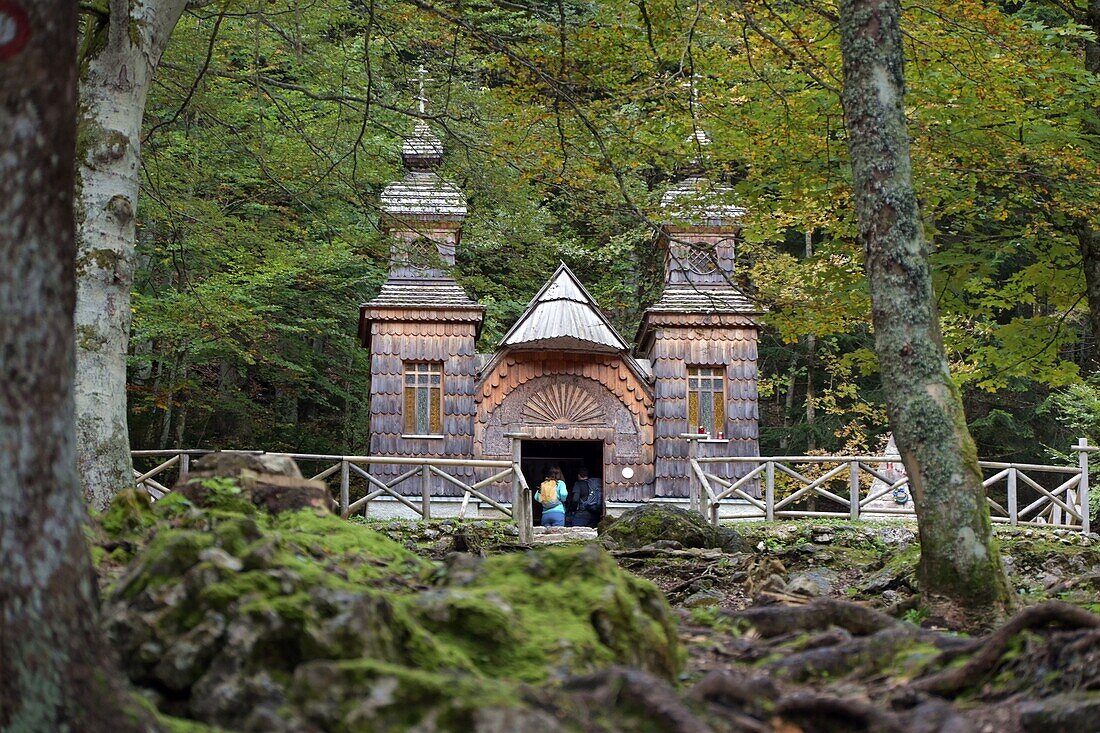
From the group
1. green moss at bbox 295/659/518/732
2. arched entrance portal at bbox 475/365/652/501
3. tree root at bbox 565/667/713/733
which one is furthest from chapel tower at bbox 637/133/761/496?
green moss at bbox 295/659/518/732

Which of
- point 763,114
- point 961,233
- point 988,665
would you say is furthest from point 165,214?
point 988,665

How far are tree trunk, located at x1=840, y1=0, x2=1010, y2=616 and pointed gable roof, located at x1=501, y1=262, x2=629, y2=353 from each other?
13.6 meters

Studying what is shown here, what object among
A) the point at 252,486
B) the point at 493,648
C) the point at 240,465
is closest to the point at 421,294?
the point at 240,465

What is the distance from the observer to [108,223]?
29.2 feet

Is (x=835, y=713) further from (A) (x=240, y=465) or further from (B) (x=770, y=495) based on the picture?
(B) (x=770, y=495)

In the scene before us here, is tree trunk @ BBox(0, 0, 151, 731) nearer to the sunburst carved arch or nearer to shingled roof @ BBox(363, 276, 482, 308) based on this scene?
the sunburst carved arch

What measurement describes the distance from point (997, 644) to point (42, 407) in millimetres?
3656

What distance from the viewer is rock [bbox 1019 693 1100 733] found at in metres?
3.99

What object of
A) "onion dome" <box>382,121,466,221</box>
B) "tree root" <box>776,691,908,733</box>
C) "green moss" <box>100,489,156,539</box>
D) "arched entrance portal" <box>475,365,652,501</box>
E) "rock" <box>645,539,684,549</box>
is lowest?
"rock" <box>645,539,684,549</box>

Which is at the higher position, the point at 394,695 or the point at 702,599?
the point at 394,695

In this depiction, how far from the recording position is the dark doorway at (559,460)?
1019 inches

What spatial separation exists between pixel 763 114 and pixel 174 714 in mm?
10819

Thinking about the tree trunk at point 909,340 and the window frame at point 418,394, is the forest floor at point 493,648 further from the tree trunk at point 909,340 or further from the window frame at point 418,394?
the window frame at point 418,394

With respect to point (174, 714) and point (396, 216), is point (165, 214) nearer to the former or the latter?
point (396, 216)
